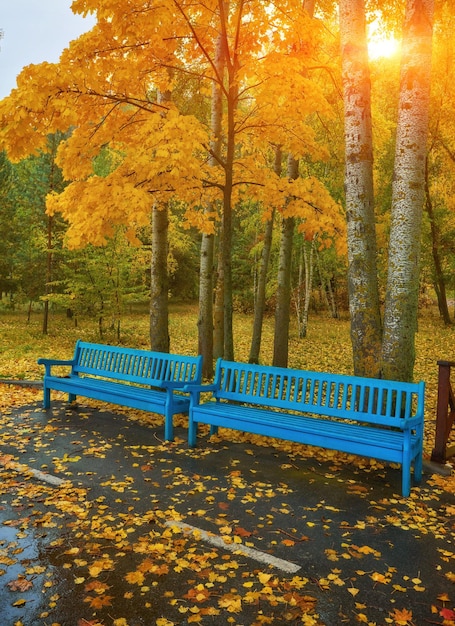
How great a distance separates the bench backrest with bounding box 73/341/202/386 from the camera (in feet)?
21.9

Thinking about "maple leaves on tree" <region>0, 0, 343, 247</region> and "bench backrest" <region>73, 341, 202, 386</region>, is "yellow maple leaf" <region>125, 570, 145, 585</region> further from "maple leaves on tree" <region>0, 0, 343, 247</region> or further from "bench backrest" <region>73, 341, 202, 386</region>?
"maple leaves on tree" <region>0, 0, 343, 247</region>

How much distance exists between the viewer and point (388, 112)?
15.7m

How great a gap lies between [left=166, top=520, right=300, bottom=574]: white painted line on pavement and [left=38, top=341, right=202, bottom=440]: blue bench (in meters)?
2.17

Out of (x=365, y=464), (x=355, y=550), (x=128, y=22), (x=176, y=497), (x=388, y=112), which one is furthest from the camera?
(x=388, y=112)

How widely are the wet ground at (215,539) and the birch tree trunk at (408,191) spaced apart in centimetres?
134

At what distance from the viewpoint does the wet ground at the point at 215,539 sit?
2814mm

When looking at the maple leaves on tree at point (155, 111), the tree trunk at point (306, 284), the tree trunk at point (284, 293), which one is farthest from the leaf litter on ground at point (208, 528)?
the tree trunk at point (306, 284)

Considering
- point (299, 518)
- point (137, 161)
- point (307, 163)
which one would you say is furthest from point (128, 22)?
point (307, 163)

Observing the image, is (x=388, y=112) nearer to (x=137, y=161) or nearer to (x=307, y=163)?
(x=307, y=163)

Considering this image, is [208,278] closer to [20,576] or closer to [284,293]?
[284,293]

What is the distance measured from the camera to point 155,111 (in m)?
6.83

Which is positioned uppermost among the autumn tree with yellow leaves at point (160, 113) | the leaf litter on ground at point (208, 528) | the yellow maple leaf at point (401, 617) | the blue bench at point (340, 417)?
the autumn tree with yellow leaves at point (160, 113)

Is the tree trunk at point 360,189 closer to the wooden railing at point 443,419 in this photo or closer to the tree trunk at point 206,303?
the wooden railing at point 443,419

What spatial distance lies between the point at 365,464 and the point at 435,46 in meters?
12.7
